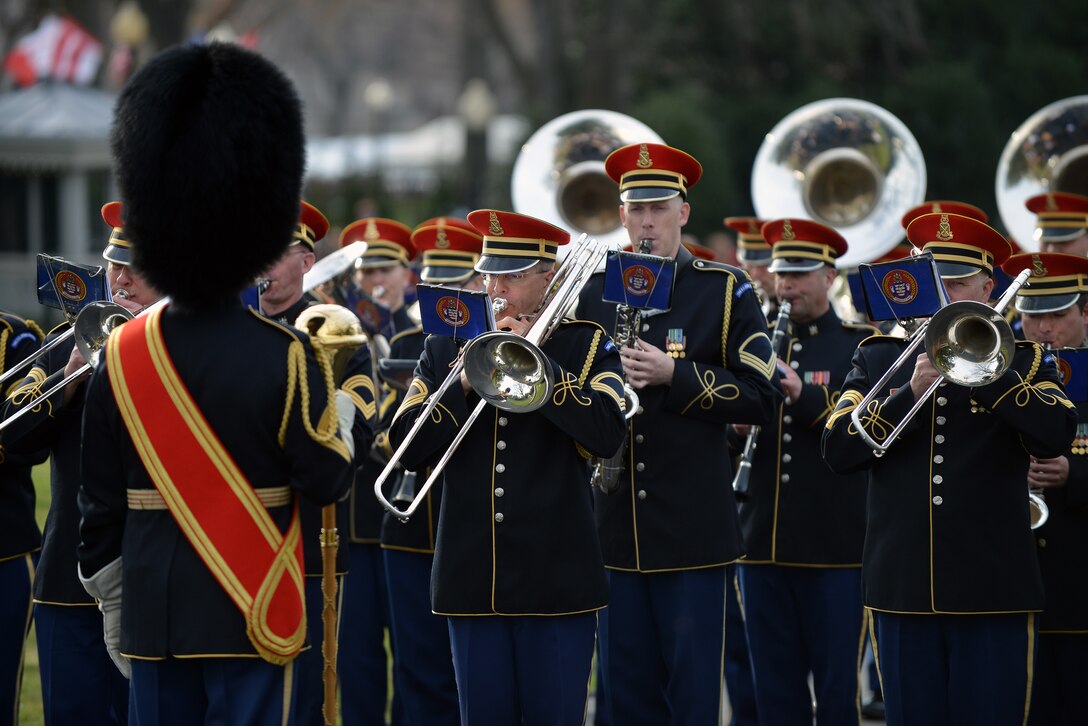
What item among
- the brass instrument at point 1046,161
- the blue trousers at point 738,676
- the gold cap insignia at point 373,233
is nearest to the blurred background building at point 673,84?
the brass instrument at point 1046,161

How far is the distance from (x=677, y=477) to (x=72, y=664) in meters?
2.45

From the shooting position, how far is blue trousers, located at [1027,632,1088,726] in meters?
6.30

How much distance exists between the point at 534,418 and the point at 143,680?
1.62m

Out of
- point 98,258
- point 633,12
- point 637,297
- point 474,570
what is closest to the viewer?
point 474,570

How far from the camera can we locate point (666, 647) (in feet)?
20.6

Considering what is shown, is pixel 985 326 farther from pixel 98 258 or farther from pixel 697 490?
pixel 98 258

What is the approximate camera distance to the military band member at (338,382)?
6168 millimetres

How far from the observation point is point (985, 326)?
5504 mm

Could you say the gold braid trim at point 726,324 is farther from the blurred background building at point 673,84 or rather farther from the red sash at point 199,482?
the blurred background building at point 673,84

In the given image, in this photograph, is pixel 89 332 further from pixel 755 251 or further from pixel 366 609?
pixel 755 251

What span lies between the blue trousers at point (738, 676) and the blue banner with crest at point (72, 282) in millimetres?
3375

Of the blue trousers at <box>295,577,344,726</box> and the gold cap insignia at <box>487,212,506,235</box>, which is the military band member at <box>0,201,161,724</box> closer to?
the blue trousers at <box>295,577,344,726</box>

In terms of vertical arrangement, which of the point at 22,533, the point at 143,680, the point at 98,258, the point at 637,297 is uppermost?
the point at 98,258

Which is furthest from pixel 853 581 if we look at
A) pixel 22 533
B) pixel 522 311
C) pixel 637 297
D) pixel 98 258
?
pixel 98 258
